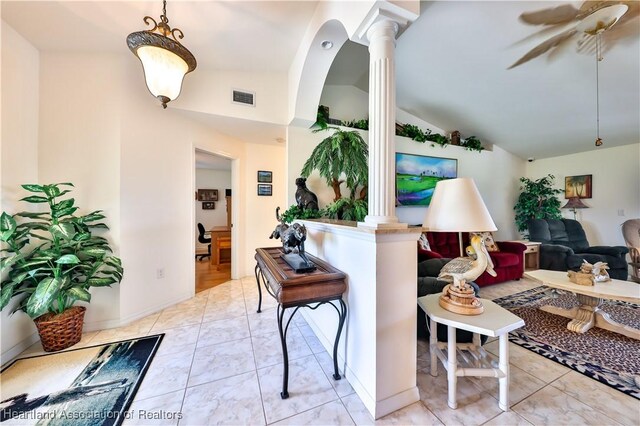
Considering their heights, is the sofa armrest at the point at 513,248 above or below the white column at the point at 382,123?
below

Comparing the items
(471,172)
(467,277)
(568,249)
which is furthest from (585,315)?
(471,172)

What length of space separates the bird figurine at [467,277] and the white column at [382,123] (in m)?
0.52

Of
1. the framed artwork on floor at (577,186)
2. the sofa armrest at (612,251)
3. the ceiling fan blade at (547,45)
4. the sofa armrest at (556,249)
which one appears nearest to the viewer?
the ceiling fan blade at (547,45)

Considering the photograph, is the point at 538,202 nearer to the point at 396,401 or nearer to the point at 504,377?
the point at 504,377

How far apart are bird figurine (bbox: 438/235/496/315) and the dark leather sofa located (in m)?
3.50

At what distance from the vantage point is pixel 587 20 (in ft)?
6.63

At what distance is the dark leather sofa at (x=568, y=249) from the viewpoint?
3.34 m

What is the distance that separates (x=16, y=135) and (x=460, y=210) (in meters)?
3.42

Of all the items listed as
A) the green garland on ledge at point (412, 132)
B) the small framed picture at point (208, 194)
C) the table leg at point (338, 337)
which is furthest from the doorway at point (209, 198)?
the table leg at point (338, 337)

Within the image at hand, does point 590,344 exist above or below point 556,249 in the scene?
below

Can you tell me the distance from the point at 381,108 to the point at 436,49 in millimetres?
2072

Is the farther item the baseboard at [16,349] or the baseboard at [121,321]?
the baseboard at [121,321]

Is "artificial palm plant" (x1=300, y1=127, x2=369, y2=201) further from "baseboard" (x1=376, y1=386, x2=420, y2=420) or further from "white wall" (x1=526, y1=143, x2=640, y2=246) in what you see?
"white wall" (x1=526, y1=143, x2=640, y2=246)

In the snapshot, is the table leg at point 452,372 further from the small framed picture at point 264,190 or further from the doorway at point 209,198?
the doorway at point 209,198
